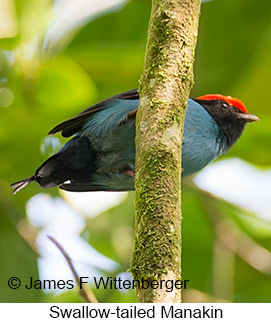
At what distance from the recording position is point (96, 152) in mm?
4641

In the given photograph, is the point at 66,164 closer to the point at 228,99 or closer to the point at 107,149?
the point at 107,149

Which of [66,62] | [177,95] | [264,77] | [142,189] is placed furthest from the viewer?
[264,77]

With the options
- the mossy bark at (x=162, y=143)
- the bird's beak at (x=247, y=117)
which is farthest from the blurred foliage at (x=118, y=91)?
the mossy bark at (x=162, y=143)

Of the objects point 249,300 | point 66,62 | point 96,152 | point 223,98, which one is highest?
point 66,62

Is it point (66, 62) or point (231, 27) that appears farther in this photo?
point (231, 27)

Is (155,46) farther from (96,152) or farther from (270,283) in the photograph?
(270,283)

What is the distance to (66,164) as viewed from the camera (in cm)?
461

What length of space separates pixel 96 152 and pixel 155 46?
174cm

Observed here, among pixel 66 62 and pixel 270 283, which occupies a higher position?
pixel 66 62

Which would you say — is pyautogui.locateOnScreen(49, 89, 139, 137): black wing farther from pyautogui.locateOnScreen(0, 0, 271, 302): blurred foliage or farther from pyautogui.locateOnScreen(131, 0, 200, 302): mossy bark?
pyautogui.locateOnScreen(131, 0, 200, 302): mossy bark

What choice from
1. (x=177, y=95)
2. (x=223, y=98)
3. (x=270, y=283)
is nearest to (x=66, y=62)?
(x=223, y=98)

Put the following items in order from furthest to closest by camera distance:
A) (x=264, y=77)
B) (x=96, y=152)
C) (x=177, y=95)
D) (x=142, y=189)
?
(x=264, y=77), (x=96, y=152), (x=177, y=95), (x=142, y=189)

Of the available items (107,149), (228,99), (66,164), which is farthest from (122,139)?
(228,99)

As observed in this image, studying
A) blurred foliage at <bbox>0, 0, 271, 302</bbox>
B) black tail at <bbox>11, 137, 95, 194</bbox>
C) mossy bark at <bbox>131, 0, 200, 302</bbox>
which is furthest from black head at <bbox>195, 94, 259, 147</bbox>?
mossy bark at <bbox>131, 0, 200, 302</bbox>
